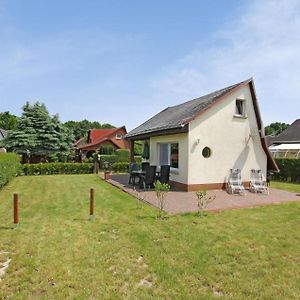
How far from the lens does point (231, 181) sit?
16.7 metres

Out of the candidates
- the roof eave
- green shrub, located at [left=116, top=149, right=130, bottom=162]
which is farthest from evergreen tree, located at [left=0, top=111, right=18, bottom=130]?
the roof eave

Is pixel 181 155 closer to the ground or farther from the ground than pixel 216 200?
farther from the ground

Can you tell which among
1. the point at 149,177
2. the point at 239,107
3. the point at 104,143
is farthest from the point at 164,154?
the point at 104,143

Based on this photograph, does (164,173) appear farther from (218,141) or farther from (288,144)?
(288,144)

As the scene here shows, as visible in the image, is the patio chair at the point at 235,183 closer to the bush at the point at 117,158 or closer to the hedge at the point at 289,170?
the hedge at the point at 289,170

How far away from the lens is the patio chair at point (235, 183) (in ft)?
52.7

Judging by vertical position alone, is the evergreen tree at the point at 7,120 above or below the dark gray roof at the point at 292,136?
above

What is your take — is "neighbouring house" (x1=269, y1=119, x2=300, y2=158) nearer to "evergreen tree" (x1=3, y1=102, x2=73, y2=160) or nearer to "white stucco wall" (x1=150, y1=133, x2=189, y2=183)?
"white stucco wall" (x1=150, y1=133, x2=189, y2=183)

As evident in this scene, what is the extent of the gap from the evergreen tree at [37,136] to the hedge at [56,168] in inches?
311

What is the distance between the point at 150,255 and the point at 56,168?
2565 centimetres

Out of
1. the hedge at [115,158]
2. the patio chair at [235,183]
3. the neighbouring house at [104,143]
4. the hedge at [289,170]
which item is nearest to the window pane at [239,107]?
the patio chair at [235,183]

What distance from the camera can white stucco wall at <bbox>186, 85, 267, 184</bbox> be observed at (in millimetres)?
16547

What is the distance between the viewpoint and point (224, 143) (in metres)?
17.5

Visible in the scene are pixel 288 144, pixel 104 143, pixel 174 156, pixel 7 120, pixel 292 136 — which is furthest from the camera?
pixel 7 120
